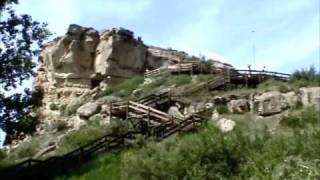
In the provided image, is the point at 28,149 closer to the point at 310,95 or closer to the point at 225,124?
the point at 225,124

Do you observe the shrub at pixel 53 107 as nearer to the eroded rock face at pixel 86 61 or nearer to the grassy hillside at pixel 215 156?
the eroded rock face at pixel 86 61

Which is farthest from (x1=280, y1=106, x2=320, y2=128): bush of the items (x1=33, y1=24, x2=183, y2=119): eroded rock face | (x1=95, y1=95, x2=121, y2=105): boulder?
(x1=33, y1=24, x2=183, y2=119): eroded rock face

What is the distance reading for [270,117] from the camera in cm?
3903

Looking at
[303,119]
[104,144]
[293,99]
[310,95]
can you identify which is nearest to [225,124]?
[303,119]

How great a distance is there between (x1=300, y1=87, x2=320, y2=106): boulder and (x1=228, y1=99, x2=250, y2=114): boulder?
2.91m

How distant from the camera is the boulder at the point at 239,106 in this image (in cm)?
4147

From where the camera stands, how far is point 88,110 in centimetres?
4722

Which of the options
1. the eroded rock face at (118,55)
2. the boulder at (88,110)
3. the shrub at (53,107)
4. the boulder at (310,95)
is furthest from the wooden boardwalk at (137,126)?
the shrub at (53,107)

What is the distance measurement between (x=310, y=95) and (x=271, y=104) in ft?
6.68

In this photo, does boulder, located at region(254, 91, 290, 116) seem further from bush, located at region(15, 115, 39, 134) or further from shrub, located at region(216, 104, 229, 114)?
bush, located at region(15, 115, 39, 134)

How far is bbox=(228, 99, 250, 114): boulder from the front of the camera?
A: 4147 centimetres

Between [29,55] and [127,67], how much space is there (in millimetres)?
25258

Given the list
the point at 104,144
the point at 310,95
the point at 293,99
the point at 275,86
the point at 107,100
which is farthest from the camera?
the point at 107,100

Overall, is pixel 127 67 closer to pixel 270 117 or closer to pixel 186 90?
pixel 186 90
